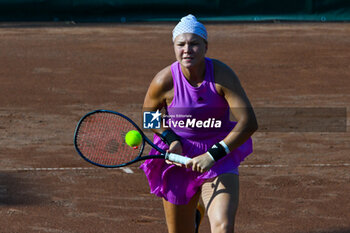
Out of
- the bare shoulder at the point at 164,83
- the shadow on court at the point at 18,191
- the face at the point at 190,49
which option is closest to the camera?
the face at the point at 190,49

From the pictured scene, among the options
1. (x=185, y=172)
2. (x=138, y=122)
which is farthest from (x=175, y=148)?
(x=138, y=122)

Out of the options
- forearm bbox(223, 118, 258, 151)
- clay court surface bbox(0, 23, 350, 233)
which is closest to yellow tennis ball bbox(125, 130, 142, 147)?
forearm bbox(223, 118, 258, 151)

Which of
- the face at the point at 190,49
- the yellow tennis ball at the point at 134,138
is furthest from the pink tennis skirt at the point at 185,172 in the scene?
the face at the point at 190,49

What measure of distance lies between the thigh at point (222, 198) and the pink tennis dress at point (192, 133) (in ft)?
0.18

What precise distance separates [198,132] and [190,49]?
1.89ft

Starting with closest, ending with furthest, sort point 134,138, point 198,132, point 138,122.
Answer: point 198,132 < point 134,138 < point 138,122

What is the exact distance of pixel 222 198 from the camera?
4500 mm

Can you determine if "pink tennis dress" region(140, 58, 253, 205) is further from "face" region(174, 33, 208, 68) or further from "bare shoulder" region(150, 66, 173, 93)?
"face" region(174, 33, 208, 68)

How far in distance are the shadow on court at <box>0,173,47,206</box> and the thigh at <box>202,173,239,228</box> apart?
2.81 meters

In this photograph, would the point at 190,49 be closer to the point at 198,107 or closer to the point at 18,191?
the point at 198,107

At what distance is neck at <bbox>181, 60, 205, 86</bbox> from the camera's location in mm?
4551

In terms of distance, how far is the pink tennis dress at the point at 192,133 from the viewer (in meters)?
4.57

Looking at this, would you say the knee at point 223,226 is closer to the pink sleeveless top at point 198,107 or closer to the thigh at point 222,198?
the thigh at point 222,198

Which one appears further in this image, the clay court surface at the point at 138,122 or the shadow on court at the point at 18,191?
the shadow on court at the point at 18,191
